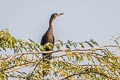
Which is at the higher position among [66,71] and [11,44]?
[11,44]

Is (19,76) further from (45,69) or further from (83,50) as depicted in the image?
(83,50)

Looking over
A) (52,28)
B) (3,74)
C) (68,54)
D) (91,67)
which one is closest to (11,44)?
(3,74)

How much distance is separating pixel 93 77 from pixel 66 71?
0.35m

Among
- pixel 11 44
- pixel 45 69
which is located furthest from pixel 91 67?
pixel 11 44

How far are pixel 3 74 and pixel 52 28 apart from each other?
4.88m

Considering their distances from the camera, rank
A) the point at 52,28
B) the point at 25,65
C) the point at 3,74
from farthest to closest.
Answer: the point at 52,28, the point at 25,65, the point at 3,74

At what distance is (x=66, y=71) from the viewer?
544cm

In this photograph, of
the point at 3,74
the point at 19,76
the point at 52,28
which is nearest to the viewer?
the point at 3,74

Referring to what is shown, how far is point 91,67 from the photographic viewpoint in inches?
211

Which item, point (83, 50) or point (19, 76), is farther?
point (19, 76)

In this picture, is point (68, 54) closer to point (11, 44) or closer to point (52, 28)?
point (11, 44)

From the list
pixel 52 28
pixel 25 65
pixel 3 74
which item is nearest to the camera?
pixel 3 74

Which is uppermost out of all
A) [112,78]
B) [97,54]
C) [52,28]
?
[52,28]

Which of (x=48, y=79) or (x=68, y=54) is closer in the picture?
(x=68, y=54)
